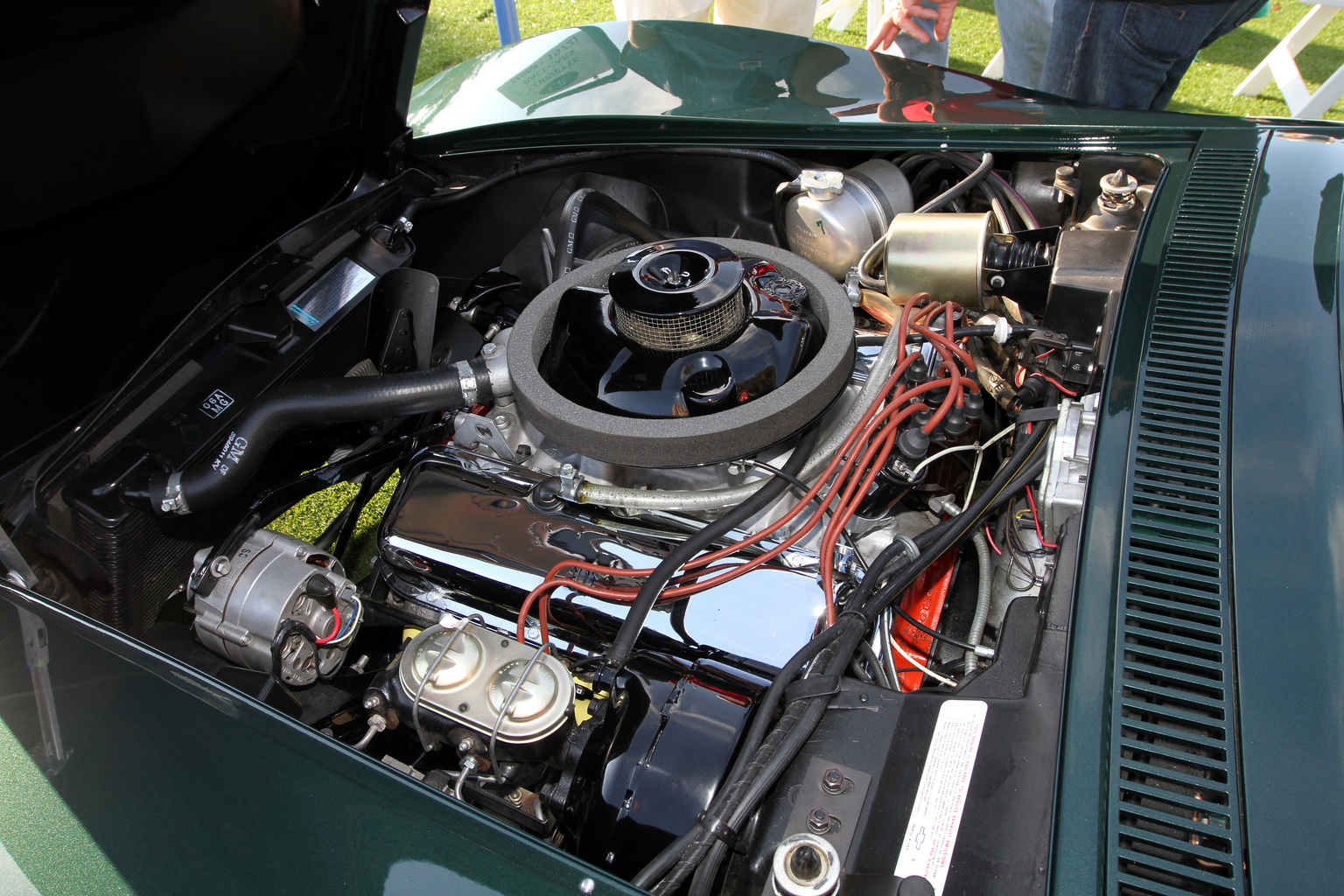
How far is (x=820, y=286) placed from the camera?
1.38m

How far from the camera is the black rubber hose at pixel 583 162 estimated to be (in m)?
1.78

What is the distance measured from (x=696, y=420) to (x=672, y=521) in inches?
7.8

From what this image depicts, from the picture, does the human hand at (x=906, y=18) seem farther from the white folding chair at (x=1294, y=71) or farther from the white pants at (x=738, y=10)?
the white folding chair at (x=1294, y=71)

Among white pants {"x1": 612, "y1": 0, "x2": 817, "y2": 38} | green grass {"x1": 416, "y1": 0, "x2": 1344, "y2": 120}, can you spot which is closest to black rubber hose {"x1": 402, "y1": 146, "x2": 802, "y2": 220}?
white pants {"x1": 612, "y1": 0, "x2": 817, "y2": 38}

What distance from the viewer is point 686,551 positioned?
114cm

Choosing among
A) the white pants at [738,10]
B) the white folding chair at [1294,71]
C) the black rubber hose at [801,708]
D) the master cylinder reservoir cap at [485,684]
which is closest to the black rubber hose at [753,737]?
the black rubber hose at [801,708]

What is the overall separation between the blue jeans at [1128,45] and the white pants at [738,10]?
1.62 meters

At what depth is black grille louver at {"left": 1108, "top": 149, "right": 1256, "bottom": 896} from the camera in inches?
28.3

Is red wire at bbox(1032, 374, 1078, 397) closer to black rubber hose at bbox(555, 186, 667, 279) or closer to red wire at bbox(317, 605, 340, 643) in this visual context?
black rubber hose at bbox(555, 186, 667, 279)

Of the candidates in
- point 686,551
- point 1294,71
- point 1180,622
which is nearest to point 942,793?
point 1180,622

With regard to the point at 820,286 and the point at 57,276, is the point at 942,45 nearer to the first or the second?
the point at 820,286

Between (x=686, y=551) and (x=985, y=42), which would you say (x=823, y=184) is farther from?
(x=985, y=42)

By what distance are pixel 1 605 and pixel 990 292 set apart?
4.82 ft

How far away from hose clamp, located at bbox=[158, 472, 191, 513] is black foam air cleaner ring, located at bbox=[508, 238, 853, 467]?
479 millimetres
